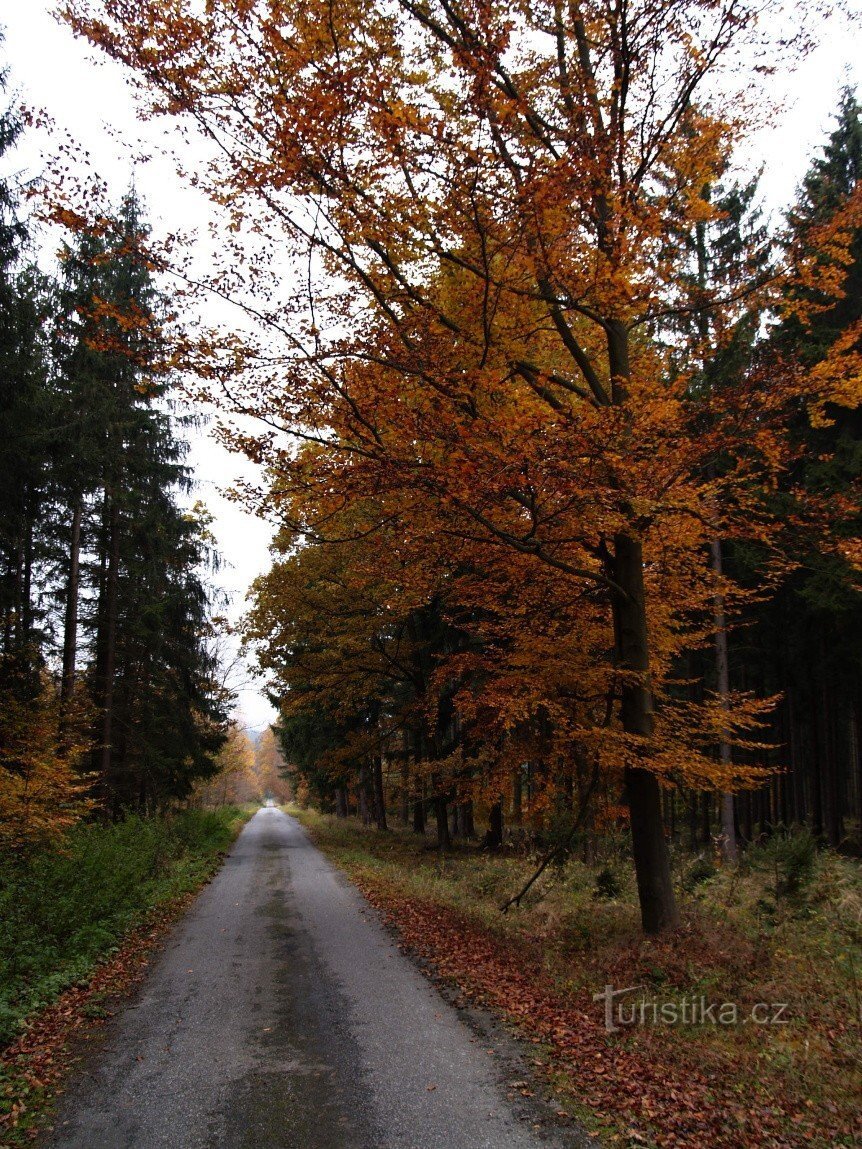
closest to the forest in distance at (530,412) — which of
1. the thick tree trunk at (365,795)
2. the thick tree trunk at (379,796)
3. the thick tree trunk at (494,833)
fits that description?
the thick tree trunk at (494,833)

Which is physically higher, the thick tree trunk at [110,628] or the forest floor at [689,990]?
the thick tree trunk at [110,628]

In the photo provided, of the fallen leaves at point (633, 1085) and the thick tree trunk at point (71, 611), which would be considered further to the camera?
the thick tree trunk at point (71, 611)

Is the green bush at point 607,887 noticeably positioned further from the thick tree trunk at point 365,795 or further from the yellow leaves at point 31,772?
the thick tree trunk at point 365,795

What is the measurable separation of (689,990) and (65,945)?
701 centimetres

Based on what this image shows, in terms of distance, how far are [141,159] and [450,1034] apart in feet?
27.5

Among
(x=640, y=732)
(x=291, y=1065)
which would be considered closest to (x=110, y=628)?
(x=640, y=732)

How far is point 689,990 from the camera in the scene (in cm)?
677

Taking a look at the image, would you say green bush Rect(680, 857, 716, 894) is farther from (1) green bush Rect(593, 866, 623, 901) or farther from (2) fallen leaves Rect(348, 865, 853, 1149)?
(2) fallen leaves Rect(348, 865, 853, 1149)

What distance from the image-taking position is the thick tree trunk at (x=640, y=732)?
8.37m

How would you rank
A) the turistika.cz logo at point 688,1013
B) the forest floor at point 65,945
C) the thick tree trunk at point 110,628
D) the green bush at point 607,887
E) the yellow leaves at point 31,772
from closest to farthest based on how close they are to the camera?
the forest floor at point 65,945
the turistika.cz logo at point 688,1013
the yellow leaves at point 31,772
the green bush at point 607,887
the thick tree trunk at point 110,628

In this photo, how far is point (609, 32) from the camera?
293 inches

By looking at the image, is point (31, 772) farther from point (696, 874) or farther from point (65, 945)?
point (696, 874)

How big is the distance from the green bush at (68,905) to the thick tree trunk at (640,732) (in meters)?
6.50

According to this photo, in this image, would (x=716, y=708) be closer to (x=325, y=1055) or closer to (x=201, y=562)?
(x=325, y=1055)
